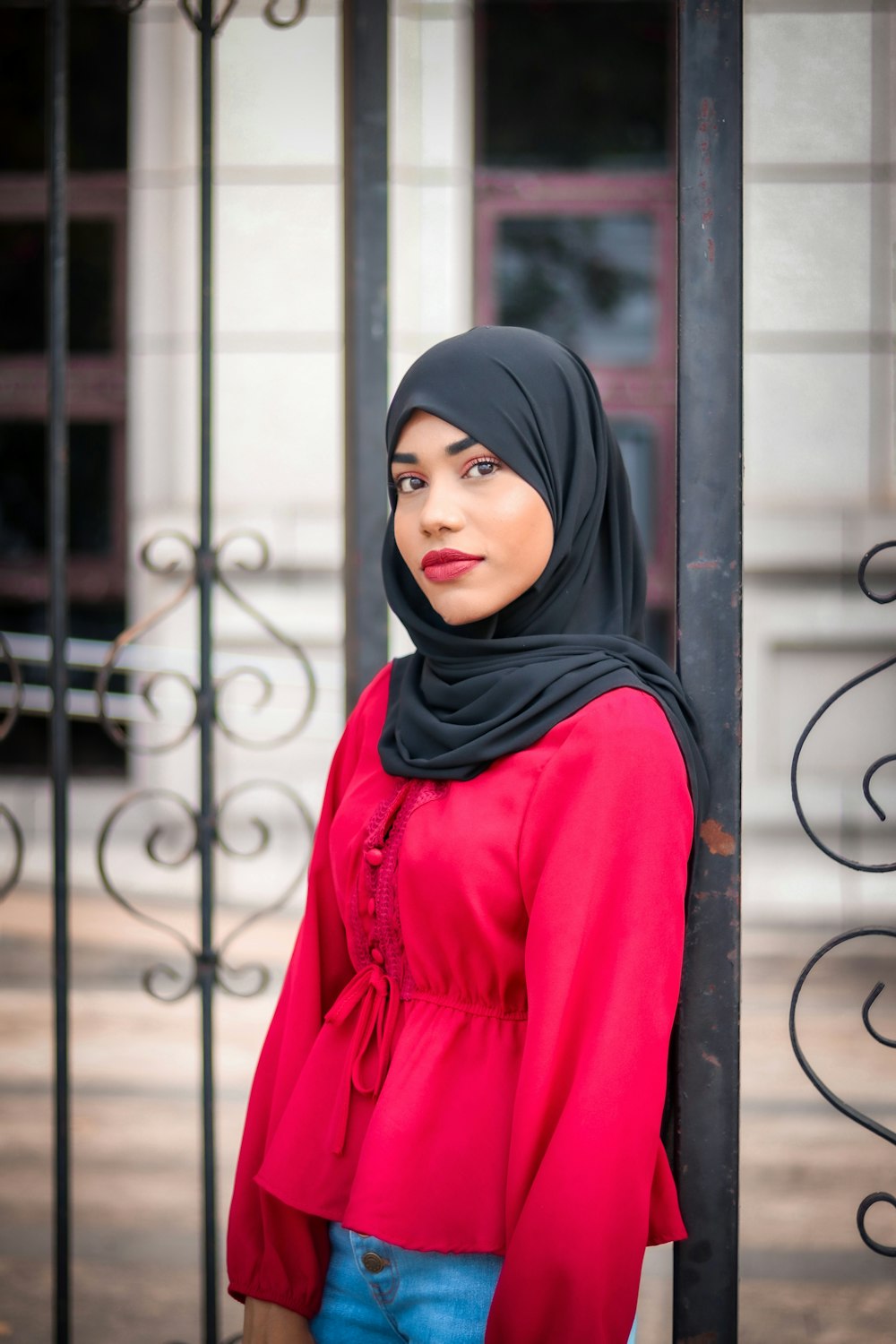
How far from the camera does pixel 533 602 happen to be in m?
1.17

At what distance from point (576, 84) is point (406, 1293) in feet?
17.1

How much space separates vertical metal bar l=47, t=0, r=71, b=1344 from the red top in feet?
1.46

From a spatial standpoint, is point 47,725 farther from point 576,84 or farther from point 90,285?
point 576,84

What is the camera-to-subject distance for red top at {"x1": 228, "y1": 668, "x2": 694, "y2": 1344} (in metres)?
1.00

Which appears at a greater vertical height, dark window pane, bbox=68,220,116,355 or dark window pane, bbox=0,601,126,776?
dark window pane, bbox=68,220,116,355

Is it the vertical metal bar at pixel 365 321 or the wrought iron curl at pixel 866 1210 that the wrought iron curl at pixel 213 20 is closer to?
the vertical metal bar at pixel 365 321

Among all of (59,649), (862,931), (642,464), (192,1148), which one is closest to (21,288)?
(642,464)

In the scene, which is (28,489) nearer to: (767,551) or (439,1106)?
(767,551)

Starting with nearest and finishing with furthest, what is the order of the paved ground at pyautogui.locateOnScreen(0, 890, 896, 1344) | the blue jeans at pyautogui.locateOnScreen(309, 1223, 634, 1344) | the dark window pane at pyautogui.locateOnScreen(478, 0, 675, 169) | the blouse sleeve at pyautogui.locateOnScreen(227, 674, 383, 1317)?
the blue jeans at pyautogui.locateOnScreen(309, 1223, 634, 1344) < the blouse sleeve at pyautogui.locateOnScreen(227, 674, 383, 1317) < the paved ground at pyautogui.locateOnScreen(0, 890, 896, 1344) < the dark window pane at pyautogui.locateOnScreen(478, 0, 675, 169)

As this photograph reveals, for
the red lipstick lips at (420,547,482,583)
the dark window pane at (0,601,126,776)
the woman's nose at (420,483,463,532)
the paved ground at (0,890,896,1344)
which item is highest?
the woman's nose at (420,483,463,532)

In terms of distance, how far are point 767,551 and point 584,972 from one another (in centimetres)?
406

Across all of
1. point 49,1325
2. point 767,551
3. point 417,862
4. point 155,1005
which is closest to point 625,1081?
point 417,862

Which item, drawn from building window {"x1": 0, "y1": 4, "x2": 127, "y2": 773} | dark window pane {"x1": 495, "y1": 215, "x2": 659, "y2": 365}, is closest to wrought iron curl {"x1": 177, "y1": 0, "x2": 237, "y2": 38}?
dark window pane {"x1": 495, "y1": 215, "x2": 659, "y2": 365}

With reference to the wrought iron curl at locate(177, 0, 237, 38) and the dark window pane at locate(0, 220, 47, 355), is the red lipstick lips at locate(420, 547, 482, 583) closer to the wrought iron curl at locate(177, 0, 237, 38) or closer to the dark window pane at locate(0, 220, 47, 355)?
the wrought iron curl at locate(177, 0, 237, 38)
